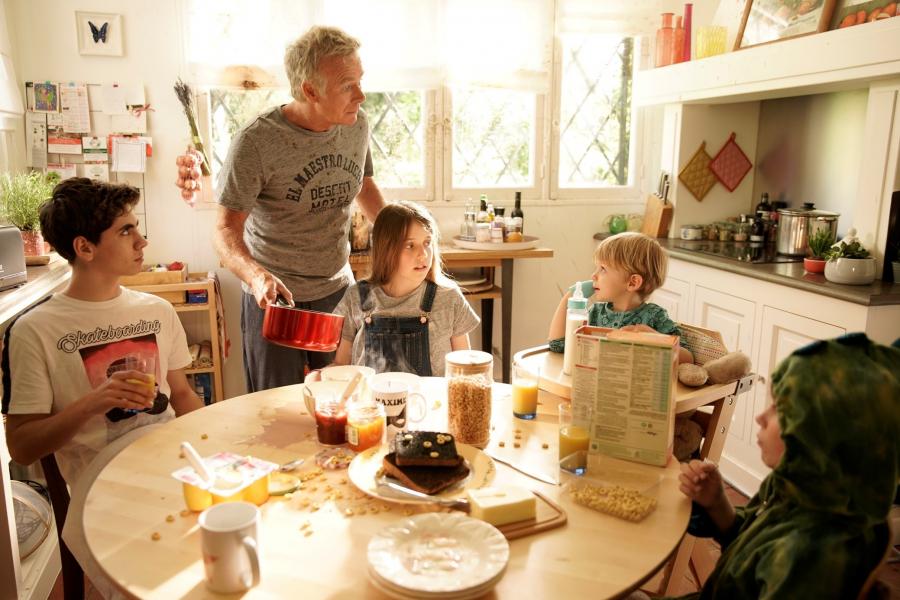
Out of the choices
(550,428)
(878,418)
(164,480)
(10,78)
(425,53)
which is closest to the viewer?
(878,418)

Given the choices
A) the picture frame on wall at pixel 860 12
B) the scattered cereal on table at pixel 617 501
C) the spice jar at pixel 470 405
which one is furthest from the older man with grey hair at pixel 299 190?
the picture frame on wall at pixel 860 12

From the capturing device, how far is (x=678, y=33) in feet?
10.9

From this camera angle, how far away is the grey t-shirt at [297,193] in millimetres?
2080

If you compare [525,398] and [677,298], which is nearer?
[525,398]

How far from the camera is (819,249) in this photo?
8.73 feet

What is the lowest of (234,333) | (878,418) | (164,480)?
(234,333)

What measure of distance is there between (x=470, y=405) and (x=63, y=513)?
35.7 inches

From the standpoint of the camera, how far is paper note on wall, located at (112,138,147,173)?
3.08 m

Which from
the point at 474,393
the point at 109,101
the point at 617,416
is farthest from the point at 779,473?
the point at 109,101

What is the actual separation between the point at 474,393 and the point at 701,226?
2533 millimetres

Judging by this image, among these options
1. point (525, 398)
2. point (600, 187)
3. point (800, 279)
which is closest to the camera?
point (525, 398)

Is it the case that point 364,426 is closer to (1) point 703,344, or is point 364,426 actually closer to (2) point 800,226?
(1) point 703,344

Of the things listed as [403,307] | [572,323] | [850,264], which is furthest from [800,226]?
[403,307]

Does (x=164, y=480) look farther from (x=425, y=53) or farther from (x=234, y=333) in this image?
(x=425, y=53)
